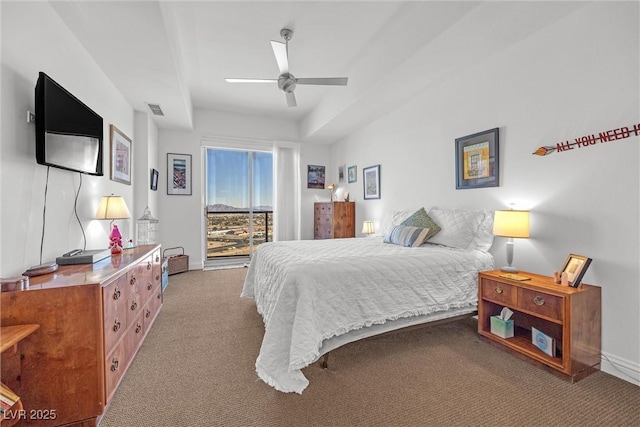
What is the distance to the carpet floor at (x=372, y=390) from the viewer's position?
1447 mm

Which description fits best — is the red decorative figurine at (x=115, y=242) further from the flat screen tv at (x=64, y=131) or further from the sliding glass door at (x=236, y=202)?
the sliding glass door at (x=236, y=202)

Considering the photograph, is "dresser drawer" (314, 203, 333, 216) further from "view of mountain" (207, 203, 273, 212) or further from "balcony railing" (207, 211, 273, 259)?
"view of mountain" (207, 203, 273, 212)

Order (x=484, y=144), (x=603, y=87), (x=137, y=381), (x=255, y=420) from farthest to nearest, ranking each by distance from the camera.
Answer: (x=484, y=144)
(x=603, y=87)
(x=137, y=381)
(x=255, y=420)

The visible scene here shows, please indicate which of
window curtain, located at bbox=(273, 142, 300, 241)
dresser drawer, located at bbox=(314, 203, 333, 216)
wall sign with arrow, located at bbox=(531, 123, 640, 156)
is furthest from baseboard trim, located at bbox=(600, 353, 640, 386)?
window curtain, located at bbox=(273, 142, 300, 241)

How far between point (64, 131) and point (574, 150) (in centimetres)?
365

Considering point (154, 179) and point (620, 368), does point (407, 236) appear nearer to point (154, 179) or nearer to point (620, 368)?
point (620, 368)

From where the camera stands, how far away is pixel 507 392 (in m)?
1.65

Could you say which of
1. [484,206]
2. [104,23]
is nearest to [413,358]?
[484,206]

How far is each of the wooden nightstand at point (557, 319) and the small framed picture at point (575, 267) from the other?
6cm

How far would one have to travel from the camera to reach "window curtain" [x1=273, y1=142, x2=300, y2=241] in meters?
5.51

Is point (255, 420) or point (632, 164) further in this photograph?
point (632, 164)

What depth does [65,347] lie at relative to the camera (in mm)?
1314

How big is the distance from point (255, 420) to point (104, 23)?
2.86 m

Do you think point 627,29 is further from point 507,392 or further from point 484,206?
point 507,392
